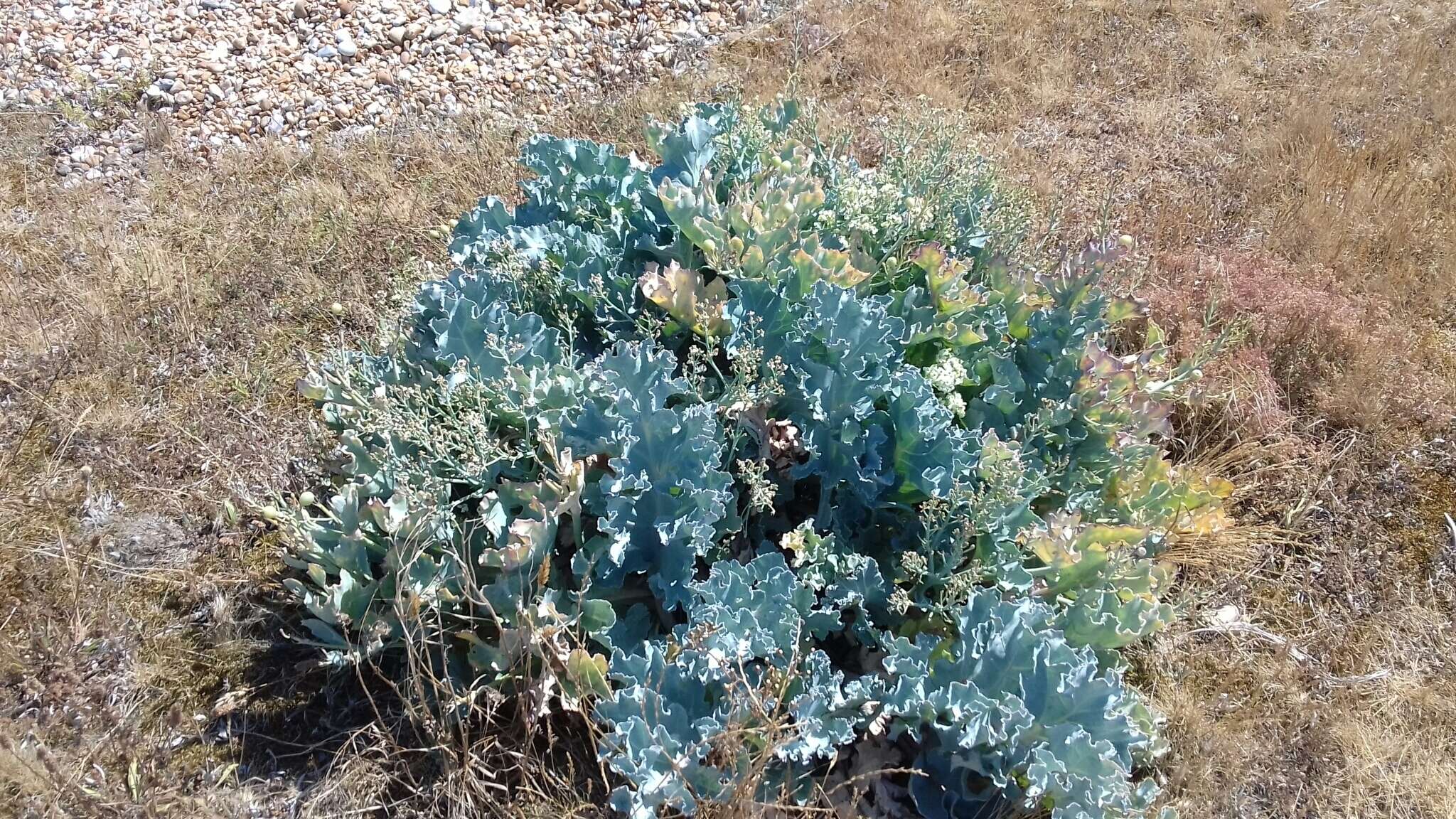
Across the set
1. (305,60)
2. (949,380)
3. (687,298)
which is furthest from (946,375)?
(305,60)

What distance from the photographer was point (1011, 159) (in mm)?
4645

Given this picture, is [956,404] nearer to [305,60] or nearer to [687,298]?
[687,298]

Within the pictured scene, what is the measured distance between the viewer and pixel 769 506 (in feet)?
7.54

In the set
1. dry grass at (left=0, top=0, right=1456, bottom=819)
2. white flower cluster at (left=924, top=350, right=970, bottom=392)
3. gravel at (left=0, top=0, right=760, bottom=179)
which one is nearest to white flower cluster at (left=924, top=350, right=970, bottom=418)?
white flower cluster at (left=924, top=350, right=970, bottom=392)

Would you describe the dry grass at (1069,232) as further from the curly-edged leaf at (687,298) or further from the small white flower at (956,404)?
the curly-edged leaf at (687,298)

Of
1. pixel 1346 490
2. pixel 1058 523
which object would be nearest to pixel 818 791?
pixel 1058 523

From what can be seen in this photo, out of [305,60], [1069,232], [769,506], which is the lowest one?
[305,60]

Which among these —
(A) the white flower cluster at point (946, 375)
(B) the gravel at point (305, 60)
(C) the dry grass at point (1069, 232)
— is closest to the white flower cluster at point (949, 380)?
(A) the white flower cluster at point (946, 375)

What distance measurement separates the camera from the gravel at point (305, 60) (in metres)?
5.39

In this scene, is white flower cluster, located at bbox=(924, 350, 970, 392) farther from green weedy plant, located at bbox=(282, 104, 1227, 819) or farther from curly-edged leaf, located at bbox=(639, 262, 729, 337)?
curly-edged leaf, located at bbox=(639, 262, 729, 337)

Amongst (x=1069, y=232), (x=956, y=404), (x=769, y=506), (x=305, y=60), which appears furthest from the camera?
(x=305, y=60)

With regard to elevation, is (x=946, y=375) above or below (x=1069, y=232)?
above

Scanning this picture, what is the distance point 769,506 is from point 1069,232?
259 cm

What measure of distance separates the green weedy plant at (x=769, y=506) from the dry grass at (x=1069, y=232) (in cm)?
35
